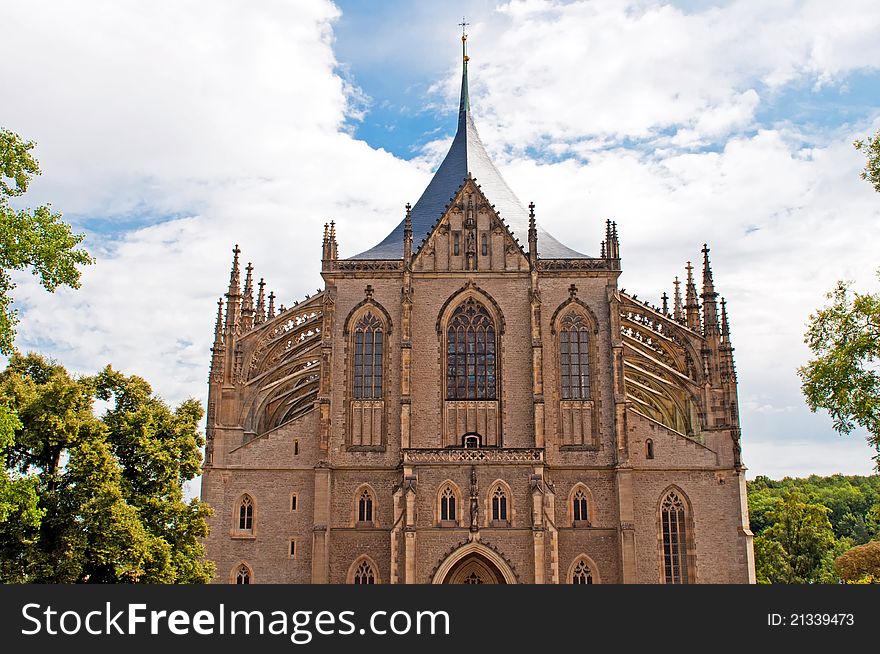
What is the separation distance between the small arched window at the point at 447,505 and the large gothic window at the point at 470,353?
536 cm

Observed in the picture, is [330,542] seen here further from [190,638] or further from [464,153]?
[190,638]

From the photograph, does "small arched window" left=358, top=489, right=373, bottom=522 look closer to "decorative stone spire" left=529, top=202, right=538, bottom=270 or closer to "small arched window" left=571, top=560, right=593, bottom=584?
"small arched window" left=571, top=560, right=593, bottom=584

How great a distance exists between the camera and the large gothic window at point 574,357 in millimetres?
49031

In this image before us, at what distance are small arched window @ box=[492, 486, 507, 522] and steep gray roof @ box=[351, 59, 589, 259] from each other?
43.8 feet

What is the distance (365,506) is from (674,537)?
1512cm

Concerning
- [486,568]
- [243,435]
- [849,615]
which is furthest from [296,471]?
[849,615]

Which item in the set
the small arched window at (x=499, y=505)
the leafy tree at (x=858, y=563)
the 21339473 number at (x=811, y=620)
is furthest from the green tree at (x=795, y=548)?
the 21339473 number at (x=811, y=620)

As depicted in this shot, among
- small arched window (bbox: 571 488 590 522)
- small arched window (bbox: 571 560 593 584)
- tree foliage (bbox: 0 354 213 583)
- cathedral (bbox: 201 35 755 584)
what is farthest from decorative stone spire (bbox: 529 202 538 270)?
tree foliage (bbox: 0 354 213 583)

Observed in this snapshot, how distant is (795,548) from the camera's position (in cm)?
7025

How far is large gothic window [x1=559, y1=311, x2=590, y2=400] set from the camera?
49031 mm

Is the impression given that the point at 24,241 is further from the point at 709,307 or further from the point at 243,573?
the point at 709,307

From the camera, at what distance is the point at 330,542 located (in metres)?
46.7

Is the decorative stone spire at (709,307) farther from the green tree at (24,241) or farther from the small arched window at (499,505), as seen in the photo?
the green tree at (24,241)

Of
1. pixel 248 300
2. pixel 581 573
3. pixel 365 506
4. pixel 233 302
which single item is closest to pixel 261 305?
pixel 248 300
